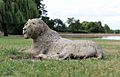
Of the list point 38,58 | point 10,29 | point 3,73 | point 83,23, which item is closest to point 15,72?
point 3,73

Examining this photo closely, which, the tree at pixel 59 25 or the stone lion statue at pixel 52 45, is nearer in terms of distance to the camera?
the stone lion statue at pixel 52 45

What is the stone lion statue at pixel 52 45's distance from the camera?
11.0 m

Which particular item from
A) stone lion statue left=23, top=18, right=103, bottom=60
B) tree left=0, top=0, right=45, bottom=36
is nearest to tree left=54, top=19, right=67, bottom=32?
tree left=0, top=0, right=45, bottom=36

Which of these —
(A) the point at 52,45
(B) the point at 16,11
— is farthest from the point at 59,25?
(A) the point at 52,45

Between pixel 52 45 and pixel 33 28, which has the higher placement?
pixel 33 28

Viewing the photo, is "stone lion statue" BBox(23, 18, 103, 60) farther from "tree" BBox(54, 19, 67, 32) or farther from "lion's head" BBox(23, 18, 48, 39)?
"tree" BBox(54, 19, 67, 32)

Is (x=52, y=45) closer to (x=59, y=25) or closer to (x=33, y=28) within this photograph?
(x=33, y=28)

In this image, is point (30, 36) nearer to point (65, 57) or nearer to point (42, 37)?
point (42, 37)

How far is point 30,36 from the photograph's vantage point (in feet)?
37.0

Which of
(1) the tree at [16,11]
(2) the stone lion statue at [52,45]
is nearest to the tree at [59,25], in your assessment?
(1) the tree at [16,11]

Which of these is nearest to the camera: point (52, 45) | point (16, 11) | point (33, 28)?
point (33, 28)

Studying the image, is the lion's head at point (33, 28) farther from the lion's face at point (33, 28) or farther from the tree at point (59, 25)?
the tree at point (59, 25)

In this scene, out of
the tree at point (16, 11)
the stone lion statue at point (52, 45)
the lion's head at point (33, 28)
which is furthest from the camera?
the tree at point (16, 11)

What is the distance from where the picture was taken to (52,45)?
11336mm
